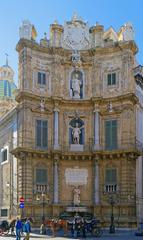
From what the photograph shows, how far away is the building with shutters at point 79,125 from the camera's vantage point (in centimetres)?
4097

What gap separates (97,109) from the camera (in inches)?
1688

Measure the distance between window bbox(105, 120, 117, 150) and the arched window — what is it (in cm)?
243

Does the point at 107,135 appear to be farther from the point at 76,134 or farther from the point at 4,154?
the point at 4,154

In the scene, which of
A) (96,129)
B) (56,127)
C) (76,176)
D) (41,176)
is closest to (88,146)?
(96,129)

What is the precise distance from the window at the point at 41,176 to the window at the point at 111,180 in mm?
5633

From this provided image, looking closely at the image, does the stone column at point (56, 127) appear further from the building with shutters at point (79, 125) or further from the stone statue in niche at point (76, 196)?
the stone statue in niche at point (76, 196)

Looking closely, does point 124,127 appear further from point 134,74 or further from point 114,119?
point 134,74

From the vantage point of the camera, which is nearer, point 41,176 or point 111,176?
point 111,176

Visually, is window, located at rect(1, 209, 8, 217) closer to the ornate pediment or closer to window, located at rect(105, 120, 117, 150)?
window, located at rect(105, 120, 117, 150)

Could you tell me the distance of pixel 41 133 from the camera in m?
42.7

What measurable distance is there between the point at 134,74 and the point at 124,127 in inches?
220

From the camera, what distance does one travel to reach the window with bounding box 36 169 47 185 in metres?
41.7

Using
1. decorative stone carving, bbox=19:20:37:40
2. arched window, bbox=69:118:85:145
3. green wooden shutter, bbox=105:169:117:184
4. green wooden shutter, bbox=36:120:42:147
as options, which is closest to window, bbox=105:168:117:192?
green wooden shutter, bbox=105:169:117:184

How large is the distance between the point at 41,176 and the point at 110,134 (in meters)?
7.46
